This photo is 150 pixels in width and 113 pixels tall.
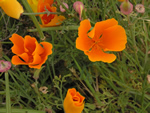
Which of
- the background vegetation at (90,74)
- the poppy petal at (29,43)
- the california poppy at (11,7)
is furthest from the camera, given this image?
the background vegetation at (90,74)

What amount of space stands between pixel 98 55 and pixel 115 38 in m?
0.10

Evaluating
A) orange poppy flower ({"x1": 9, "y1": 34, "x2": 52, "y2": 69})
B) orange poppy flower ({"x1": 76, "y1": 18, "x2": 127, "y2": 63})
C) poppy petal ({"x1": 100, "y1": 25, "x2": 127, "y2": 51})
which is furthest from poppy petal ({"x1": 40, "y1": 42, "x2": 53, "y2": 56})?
poppy petal ({"x1": 100, "y1": 25, "x2": 127, "y2": 51})

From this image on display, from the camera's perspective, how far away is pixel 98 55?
2.43 feet

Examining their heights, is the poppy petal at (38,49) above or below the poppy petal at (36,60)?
above

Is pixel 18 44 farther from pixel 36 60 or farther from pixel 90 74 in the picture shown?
pixel 90 74

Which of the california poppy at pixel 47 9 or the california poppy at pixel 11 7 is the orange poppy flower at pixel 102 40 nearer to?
the california poppy at pixel 47 9

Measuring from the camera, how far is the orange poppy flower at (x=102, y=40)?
0.69 meters

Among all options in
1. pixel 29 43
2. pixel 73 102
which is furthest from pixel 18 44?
pixel 73 102

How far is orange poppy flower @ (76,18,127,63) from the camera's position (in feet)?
2.27

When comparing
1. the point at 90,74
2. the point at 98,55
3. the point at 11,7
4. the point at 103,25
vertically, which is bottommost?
the point at 90,74

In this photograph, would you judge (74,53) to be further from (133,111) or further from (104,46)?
(133,111)

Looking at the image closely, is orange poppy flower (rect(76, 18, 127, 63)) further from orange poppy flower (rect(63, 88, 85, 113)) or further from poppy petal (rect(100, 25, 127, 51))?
orange poppy flower (rect(63, 88, 85, 113))

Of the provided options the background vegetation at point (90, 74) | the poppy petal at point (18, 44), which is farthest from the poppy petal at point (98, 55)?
the poppy petal at point (18, 44)

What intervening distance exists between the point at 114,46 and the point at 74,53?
22cm
